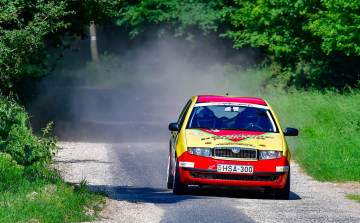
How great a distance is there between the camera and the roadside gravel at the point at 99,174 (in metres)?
8.38

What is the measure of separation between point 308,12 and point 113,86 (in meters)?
21.6

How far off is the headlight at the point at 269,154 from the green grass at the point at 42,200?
2562 mm

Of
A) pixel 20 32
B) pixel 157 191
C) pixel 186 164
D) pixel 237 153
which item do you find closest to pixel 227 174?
pixel 237 153

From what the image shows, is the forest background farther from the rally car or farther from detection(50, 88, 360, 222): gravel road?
the rally car

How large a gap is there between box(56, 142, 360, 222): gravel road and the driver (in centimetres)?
127

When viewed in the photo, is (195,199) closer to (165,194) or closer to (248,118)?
(165,194)

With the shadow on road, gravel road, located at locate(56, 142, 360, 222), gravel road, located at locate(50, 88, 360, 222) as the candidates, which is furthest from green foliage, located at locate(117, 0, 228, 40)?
the shadow on road

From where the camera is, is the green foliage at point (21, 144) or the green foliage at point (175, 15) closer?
the green foliage at point (21, 144)

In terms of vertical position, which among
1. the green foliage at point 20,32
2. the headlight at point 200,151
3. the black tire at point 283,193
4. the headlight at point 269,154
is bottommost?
the black tire at point 283,193

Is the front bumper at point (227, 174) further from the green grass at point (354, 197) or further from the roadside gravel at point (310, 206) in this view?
the green grass at point (354, 197)

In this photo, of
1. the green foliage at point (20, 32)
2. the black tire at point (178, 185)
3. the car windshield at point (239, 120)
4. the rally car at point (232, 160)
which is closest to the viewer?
the rally car at point (232, 160)

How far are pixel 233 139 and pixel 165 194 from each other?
1865 mm

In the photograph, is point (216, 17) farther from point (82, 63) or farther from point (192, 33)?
point (82, 63)

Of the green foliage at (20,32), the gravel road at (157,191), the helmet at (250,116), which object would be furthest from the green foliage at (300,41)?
the helmet at (250,116)
